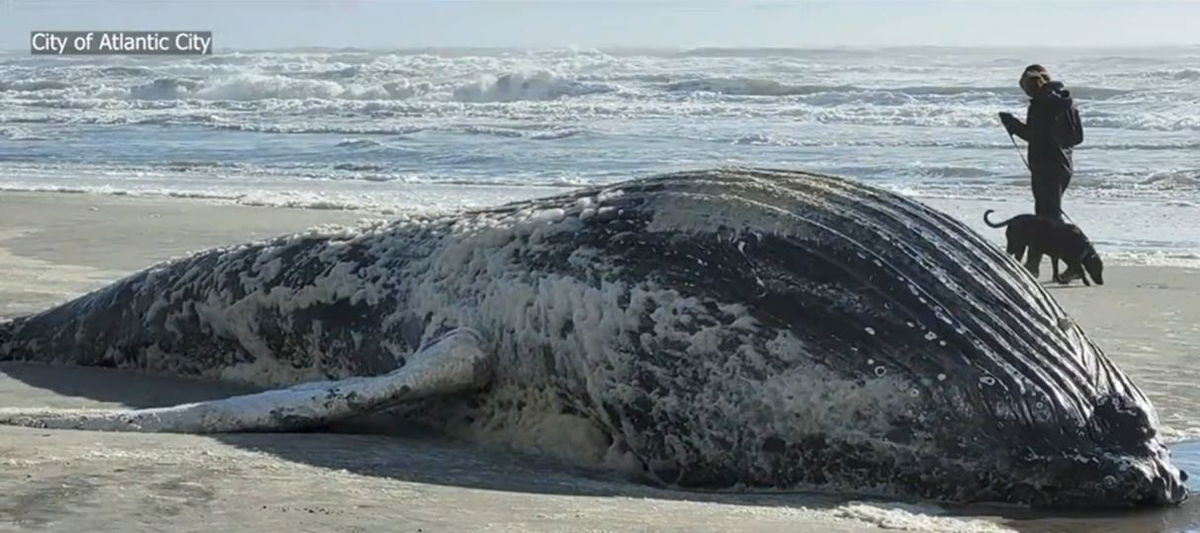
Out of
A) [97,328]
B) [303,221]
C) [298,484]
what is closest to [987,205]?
[303,221]

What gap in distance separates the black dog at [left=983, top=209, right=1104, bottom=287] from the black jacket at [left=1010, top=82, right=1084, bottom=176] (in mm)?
554

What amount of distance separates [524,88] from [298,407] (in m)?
47.4

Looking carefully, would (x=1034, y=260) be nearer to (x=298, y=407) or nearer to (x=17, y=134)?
(x=298, y=407)

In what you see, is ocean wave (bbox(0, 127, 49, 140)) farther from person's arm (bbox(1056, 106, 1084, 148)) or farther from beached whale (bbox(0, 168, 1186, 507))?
beached whale (bbox(0, 168, 1186, 507))

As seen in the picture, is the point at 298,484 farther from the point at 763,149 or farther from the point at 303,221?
the point at 763,149

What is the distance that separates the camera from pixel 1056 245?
45.1 ft

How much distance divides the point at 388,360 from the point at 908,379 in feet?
6.96

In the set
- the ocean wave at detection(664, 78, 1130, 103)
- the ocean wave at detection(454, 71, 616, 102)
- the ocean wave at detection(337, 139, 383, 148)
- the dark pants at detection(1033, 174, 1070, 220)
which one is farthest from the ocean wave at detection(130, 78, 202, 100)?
the dark pants at detection(1033, 174, 1070, 220)

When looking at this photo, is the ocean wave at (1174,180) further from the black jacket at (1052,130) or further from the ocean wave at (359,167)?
the ocean wave at (359,167)

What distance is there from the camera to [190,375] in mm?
7504

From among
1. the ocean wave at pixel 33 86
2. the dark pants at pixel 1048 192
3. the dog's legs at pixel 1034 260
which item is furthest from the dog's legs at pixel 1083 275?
the ocean wave at pixel 33 86

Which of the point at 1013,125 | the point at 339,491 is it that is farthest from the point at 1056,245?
the point at 339,491

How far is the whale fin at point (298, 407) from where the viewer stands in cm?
591

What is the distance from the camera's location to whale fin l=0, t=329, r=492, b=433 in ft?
19.4
